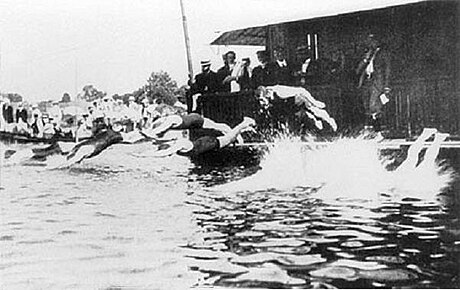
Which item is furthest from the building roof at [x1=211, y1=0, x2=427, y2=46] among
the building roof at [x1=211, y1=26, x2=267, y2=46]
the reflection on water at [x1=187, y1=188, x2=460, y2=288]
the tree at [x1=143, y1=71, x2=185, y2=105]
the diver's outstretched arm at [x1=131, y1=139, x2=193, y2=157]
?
the reflection on water at [x1=187, y1=188, x2=460, y2=288]

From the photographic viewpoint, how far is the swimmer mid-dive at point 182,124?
1.65 meters

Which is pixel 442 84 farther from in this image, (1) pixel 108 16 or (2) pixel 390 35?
(1) pixel 108 16

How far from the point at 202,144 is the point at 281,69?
260 mm

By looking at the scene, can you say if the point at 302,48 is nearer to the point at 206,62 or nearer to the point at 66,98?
the point at 206,62

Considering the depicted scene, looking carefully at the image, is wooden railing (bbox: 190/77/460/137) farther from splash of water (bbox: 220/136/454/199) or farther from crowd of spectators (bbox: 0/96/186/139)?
crowd of spectators (bbox: 0/96/186/139)

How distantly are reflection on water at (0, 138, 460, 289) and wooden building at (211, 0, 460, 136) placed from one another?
0.43 feet

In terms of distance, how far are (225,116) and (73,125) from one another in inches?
14.9

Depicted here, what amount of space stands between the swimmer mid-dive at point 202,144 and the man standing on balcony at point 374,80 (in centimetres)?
27

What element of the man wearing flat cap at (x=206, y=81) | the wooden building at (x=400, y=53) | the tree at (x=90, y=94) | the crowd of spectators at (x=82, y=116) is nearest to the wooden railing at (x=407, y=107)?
the wooden building at (x=400, y=53)

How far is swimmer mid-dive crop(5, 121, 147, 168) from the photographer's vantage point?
5.59 feet

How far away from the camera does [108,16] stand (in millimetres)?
1672

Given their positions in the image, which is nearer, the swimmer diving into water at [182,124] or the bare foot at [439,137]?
the bare foot at [439,137]

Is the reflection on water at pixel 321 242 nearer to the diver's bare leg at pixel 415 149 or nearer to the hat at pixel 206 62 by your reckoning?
the diver's bare leg at pixel 415 149

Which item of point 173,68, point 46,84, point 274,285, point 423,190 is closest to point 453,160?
point 423,190
